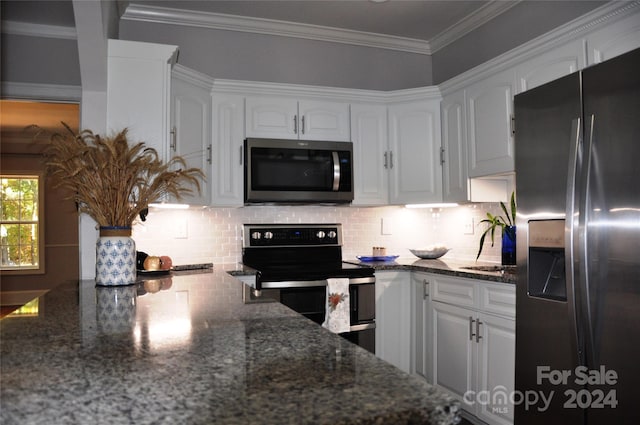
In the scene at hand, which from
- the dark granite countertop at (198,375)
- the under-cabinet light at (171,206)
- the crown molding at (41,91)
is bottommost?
the dark granite countertop at (198,375)

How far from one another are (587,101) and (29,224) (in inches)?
327

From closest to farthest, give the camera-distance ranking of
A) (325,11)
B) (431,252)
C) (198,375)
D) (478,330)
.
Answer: (198,375) → (478,330) → (325,11) → (431,252)

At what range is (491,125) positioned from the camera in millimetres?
3080

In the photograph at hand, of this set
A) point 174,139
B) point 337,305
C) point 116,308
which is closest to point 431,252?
point 337,305

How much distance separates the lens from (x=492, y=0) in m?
3.41

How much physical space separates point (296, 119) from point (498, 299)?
1.87 metres

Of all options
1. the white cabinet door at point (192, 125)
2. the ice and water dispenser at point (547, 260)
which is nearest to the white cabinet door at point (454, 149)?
the ice and water dispenser at point (547, 260)

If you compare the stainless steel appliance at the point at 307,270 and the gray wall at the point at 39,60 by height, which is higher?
the gray wall at the point at 39,60

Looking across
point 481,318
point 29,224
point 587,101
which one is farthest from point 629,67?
point 29,224

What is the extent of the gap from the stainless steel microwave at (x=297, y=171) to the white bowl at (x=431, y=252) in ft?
2.25

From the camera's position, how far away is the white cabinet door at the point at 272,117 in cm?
347

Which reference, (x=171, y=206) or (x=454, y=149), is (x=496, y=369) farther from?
(x=171, y=206)

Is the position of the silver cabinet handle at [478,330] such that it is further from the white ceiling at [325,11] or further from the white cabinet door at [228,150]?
A: the white ceiling at [325,11]

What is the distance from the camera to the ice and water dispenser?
211cm
